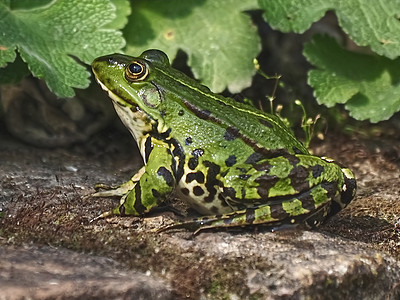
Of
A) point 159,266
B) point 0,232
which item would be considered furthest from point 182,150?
point 0,232

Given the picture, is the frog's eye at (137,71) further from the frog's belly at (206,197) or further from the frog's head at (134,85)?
the frog's belly at (206,197)

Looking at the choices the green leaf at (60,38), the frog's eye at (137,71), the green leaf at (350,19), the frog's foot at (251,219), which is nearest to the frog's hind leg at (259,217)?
the frog's foot at (251,219)

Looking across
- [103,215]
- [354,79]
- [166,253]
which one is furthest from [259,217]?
[354,79]

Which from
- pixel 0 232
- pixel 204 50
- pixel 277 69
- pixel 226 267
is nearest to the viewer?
pixel 226 267

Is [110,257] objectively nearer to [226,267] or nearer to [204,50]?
[226,267]

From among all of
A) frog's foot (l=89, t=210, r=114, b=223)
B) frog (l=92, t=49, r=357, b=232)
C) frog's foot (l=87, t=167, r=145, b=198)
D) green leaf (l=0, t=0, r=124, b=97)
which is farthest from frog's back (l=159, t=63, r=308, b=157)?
green leaf (l=0, t=0, r=124, b=97)

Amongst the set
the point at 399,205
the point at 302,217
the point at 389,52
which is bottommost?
the point at 399,205

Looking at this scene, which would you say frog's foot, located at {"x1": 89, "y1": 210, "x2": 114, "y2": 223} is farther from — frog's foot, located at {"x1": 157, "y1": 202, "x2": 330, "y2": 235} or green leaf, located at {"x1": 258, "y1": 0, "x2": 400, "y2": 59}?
green leaf, located at {"x1": 258, "y1": 0, "x2": 400, "y2": 59}
